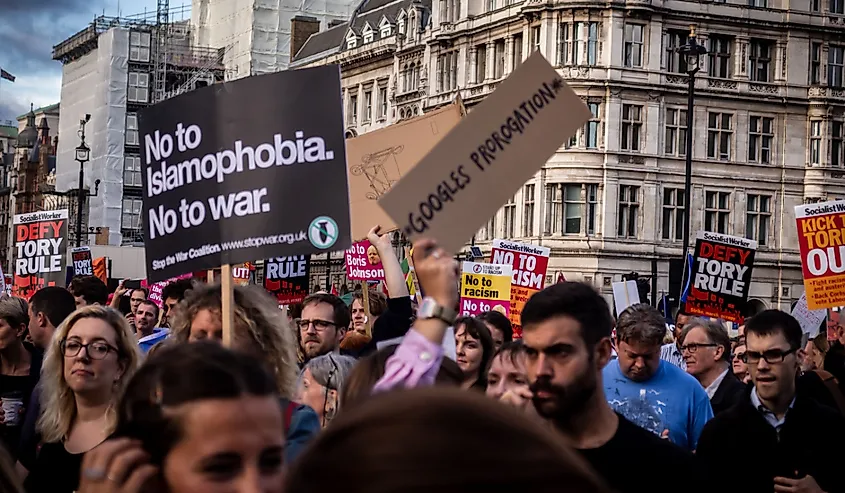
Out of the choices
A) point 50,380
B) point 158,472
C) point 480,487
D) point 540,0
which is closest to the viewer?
point 480,487

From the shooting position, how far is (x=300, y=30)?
72812 mm

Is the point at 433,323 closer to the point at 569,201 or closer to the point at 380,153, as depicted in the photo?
the point at 380,153

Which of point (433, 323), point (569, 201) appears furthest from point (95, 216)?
point (433, 323)

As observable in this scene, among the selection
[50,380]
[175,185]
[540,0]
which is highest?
[540,0]

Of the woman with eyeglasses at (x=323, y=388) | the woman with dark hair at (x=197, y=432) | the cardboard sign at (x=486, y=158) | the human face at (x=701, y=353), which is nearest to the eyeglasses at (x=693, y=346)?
the human face at (x=701, y=353)

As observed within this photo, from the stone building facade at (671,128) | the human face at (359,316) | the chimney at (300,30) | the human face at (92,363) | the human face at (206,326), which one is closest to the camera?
the human face at (206,326)

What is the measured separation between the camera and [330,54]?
227ft

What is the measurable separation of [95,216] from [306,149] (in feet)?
216

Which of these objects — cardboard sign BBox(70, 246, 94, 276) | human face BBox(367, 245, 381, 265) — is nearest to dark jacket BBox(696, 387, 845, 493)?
human face BBox(367, 245, 381, 265)

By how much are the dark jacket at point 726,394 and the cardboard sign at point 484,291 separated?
1005 cm

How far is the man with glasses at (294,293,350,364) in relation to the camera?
25.3ft

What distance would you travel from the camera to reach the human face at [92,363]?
5402 millimetres

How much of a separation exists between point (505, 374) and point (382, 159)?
9.13ft

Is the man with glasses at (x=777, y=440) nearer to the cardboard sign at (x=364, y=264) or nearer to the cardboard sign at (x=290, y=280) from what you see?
the cardboard sign at (x=290, y=280)
